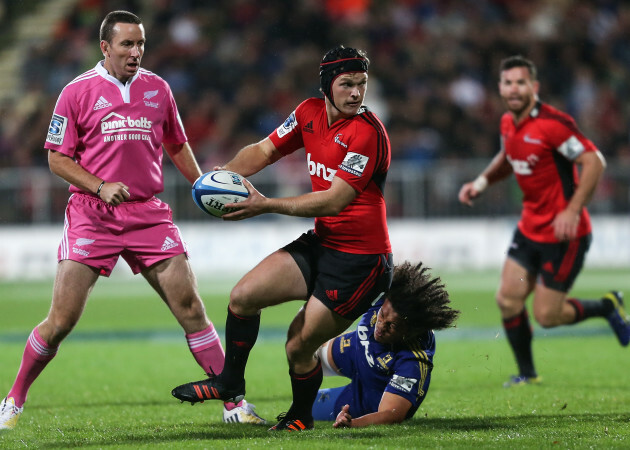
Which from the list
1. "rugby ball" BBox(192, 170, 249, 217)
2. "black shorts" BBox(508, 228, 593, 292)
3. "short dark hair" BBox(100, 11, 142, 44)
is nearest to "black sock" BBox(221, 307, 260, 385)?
"rugby ball" BBox(192, 170, 249, 217)

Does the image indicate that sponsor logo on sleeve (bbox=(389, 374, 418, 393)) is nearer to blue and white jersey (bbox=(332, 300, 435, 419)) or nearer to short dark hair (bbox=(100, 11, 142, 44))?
blue and white jersey (bbox=(332, 300, 435, 419))

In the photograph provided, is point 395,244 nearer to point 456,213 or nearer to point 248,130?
point 456,213

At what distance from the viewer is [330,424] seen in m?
6.22

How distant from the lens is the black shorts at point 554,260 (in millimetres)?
8219

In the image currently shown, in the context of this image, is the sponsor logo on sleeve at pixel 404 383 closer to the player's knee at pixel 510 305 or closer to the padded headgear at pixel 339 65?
the padded headgear at pixel 339 65

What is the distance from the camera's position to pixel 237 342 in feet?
18.5

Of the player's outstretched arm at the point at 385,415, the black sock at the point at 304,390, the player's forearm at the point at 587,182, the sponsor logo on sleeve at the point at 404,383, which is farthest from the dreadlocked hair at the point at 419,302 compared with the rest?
the player's forearm at the point at 587,182

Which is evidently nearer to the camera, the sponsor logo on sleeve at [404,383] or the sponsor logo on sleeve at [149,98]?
the sponsor logo on sleeve at [404,383]

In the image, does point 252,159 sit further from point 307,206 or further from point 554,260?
point 554,260

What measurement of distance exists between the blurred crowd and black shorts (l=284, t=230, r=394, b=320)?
42.3ft

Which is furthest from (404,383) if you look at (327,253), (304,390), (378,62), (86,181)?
(378,62)

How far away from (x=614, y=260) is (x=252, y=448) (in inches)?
567

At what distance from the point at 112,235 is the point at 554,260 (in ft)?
13.3

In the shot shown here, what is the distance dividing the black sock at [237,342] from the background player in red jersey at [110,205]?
57 cm
